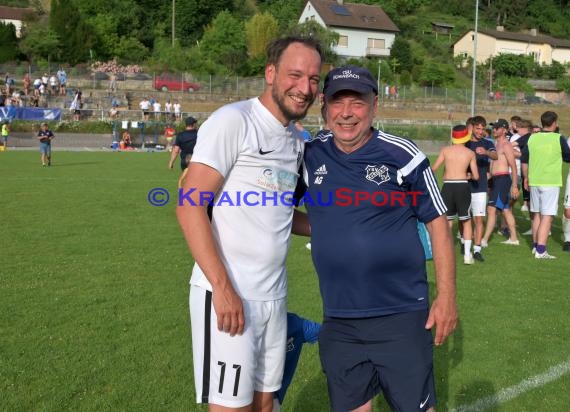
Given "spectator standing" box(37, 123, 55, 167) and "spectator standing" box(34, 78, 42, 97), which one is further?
"spectator standing" box(34, 78, 42, 97)

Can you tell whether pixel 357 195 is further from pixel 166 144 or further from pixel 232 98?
pixel 232 98

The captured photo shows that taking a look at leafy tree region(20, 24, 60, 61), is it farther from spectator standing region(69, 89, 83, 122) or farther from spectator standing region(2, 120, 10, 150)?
spectator standing region(2, 120, 10, 150)

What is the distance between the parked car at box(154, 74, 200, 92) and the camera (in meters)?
52.5

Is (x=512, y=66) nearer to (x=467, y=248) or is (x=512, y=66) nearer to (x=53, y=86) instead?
(x=53, y=86)

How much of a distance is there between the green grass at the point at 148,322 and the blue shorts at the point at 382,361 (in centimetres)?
150

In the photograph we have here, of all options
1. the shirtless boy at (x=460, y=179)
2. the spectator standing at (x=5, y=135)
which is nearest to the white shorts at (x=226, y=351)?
the shirtless boy at (x=460, y=179)

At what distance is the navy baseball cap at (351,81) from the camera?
315 centimetres

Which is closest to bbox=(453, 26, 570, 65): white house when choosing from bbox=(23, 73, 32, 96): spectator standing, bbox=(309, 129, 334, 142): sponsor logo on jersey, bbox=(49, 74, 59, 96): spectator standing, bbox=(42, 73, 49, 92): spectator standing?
bbox=(49, 74, 59, 96): spectator standing

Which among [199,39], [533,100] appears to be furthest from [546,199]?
[199,39]

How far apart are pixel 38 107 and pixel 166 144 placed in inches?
360

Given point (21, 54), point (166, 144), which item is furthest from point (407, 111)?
point (21, 54)

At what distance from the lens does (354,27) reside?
85562 millimetres

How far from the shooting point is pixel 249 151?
2961 millimetres

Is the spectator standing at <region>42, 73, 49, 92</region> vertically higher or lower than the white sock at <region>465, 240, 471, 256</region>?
higher
